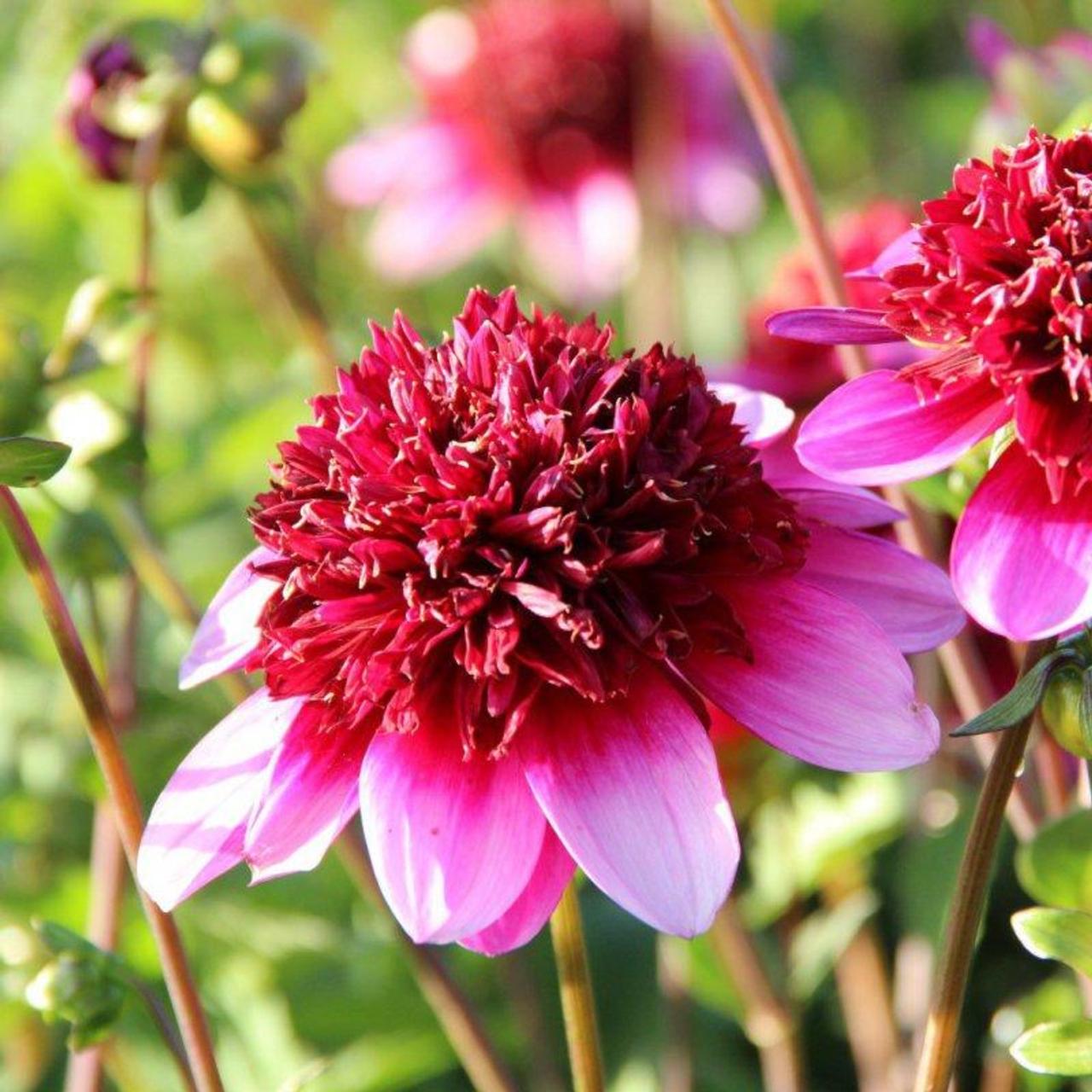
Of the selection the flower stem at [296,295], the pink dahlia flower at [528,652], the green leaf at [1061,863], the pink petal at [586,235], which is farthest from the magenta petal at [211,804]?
the pink petal at [586,235]

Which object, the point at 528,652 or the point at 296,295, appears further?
the point at 296,295

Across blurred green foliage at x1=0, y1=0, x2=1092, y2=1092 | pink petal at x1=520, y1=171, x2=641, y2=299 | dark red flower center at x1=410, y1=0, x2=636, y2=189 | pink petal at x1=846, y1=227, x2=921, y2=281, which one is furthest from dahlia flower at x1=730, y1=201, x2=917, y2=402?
dark red flower center at x1=410, y1=0, x2=636, y2=189

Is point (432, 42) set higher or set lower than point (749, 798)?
higher

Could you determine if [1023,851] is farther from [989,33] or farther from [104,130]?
[104,130]

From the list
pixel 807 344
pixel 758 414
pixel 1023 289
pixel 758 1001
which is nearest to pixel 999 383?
pixel 1023 289

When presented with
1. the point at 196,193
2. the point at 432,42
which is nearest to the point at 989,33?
the point at 196,193

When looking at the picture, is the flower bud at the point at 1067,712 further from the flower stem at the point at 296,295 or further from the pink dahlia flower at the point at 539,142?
the pink dahlia flower at the point at 539,142

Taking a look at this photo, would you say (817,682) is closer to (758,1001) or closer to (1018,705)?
(1018,705)
